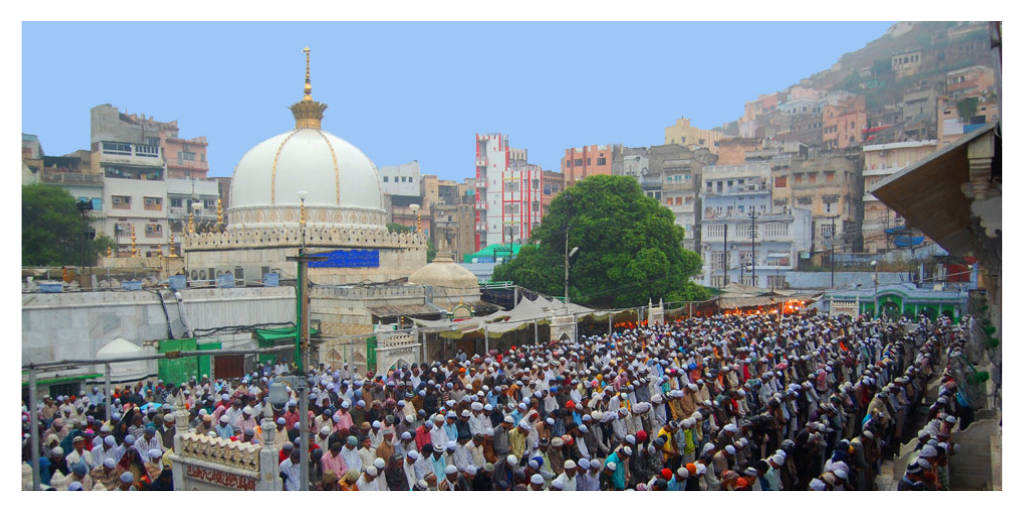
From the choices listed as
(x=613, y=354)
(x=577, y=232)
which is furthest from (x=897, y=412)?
(x=577, y=232)

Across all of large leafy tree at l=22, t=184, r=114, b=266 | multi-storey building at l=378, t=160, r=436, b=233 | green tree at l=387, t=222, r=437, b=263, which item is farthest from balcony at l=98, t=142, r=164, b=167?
multi-storey building at l=378, t=160, r=436, b=233

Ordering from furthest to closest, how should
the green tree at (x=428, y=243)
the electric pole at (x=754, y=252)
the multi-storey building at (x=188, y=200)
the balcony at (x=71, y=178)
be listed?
1. the green tree at (x=428, y=243)
2. the multi-storey building at (x=188, y=200)
3. the electric pole at (x=754, y=252)
4. the balcony at (x=71, y=178)

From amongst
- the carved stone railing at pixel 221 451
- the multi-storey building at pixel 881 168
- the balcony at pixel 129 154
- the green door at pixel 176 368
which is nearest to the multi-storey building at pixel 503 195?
the multi-storey building at pixel 881 168

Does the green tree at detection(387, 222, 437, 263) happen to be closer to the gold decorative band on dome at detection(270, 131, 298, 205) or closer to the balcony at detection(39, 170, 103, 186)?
the balcony at detection(39, 170, 103, 186)

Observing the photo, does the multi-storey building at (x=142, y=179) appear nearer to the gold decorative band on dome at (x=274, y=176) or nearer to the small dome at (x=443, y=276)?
the gold decorative band on dome at (x=274, y=176)

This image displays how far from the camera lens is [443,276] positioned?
2175 centimetres

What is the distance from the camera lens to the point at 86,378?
13.2m

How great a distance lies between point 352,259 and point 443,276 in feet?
9.69

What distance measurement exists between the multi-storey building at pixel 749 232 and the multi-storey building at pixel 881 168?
14.2 ft

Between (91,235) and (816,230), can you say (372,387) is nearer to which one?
(91,235)

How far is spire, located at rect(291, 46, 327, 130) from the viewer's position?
1053 inches

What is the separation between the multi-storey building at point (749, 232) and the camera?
3815cm

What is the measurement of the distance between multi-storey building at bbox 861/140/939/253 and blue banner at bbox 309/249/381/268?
93.4 ft

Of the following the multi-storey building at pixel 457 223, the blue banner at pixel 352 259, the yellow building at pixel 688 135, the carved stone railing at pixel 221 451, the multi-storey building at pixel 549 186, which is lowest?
the carved stone railing at pixel 221 451
